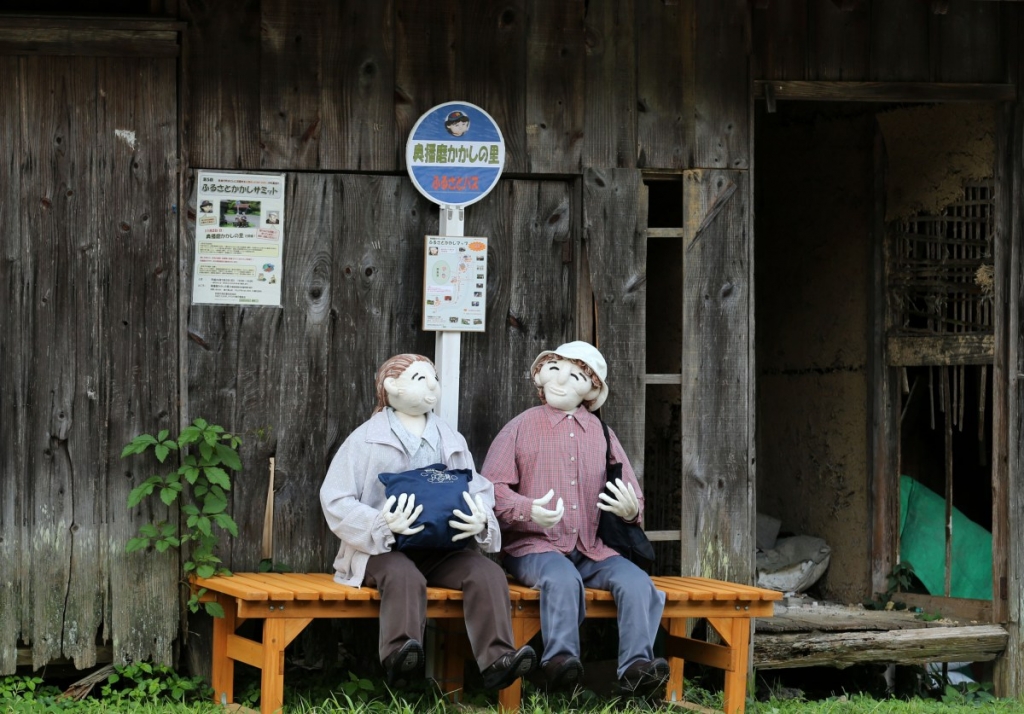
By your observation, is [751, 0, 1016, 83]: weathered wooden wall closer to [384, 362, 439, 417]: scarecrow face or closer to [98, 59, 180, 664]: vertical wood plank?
[384, 362, 439, 417]: scarecrow face

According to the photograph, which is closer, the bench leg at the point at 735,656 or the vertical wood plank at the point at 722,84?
the bench leg at the point at 735,656

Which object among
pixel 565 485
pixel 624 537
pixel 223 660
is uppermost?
pixel 565 485

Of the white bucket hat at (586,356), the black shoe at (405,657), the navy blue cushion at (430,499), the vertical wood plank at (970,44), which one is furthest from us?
the vertical wood plank at (970,44)

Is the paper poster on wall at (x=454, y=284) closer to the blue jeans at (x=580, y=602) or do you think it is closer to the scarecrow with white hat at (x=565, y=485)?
the scarecrow with white hat at (x=565, y=485)

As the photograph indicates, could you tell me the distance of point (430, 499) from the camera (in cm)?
544

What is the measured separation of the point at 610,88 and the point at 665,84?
0.27 meters

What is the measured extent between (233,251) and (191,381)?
631 mm

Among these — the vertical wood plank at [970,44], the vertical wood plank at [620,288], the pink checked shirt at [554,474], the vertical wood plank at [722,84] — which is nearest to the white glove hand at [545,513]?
the pink checked shirt at [554,474]

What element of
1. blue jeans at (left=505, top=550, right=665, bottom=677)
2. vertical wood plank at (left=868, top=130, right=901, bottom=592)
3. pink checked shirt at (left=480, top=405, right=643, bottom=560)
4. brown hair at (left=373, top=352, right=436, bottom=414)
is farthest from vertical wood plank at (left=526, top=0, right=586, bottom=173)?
vertical wood plank at (left=868, top=130, right=901, bottom=592)

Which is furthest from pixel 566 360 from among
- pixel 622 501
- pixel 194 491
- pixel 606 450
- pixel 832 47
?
pixel 832 47

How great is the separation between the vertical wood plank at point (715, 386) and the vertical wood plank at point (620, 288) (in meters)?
0.24

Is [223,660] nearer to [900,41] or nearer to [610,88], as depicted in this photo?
[610,88]

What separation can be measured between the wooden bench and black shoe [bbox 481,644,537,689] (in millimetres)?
268

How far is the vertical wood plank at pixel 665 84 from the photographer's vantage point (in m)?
6.33
